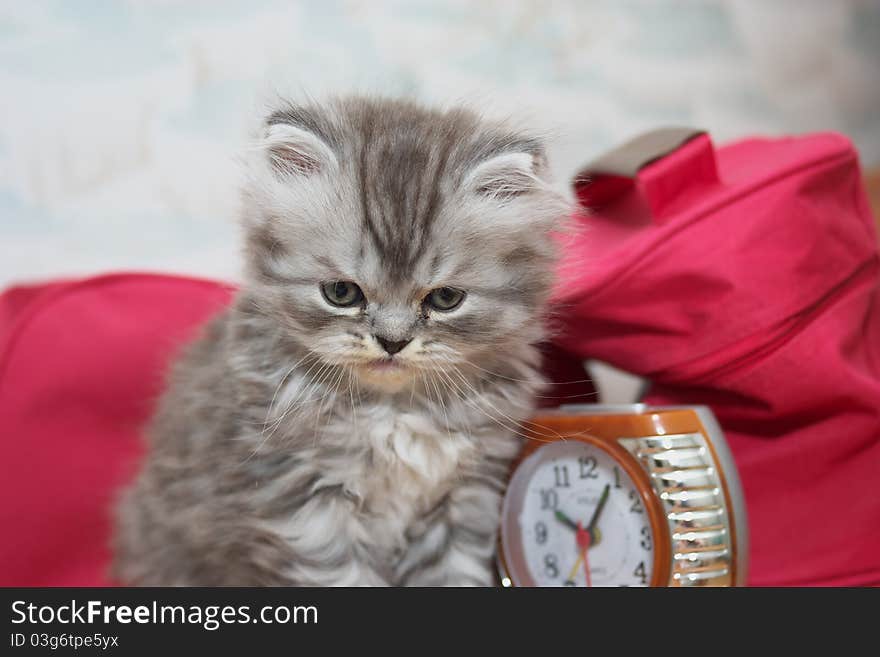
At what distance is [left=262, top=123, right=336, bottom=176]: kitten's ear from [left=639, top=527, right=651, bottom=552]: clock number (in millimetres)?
608

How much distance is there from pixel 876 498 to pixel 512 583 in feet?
1.68

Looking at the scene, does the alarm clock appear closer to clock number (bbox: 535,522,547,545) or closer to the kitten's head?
clock number (bbox: 535,522,547,545)

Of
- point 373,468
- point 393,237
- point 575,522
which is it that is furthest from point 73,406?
point 575,522

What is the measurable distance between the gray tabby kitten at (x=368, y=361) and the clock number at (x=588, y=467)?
0.32 feet

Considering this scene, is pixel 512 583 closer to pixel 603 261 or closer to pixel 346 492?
pixel 346 492

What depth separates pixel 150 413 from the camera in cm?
143

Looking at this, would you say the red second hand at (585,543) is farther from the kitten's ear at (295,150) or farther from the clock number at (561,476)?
the kitten's ear at (295,150)

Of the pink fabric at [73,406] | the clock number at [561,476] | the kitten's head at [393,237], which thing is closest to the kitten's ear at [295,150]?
the kitten's head at [393,237]

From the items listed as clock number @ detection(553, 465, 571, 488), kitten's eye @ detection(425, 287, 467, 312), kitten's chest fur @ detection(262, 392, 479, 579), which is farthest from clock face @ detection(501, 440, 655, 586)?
kitten's eye @ detection(425, 287, 467, 312)

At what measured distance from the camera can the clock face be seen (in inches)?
42.7

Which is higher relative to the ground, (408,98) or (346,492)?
(408,98)
